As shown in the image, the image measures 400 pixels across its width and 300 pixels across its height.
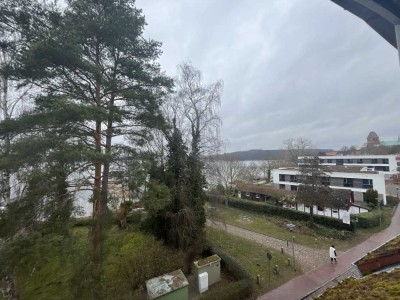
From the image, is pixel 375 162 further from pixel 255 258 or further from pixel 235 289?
pixel 235 289

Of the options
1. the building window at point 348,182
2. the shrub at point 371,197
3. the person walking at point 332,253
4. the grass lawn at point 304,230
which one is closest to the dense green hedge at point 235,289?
the person walking at point 332,253

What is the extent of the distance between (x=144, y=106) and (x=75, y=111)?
117 inches

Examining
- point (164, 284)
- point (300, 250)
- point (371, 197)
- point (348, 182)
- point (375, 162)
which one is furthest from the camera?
point (375, 162)

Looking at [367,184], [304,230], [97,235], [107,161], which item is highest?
[107,161]

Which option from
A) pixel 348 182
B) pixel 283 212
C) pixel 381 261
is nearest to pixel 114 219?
pixel 381 261

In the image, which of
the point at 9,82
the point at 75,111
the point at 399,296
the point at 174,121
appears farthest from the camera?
the point at 174,121

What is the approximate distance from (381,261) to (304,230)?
16.5 metres

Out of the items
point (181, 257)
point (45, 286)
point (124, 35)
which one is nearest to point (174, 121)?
point (124, 35)

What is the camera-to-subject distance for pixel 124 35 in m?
8.41

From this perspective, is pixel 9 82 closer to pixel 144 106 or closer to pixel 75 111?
pixel 75 111

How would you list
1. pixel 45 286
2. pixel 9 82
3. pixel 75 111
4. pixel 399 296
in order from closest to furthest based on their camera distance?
pixel 399 296 → pixel 75 111 → pixel 9 82 → pixel 45 286

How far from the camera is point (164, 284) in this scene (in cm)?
898

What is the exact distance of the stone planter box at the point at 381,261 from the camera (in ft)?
10.9

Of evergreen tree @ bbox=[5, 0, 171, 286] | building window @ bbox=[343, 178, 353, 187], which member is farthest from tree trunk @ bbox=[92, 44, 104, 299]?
building window @ bbox=[343, 178, 353, 187]
